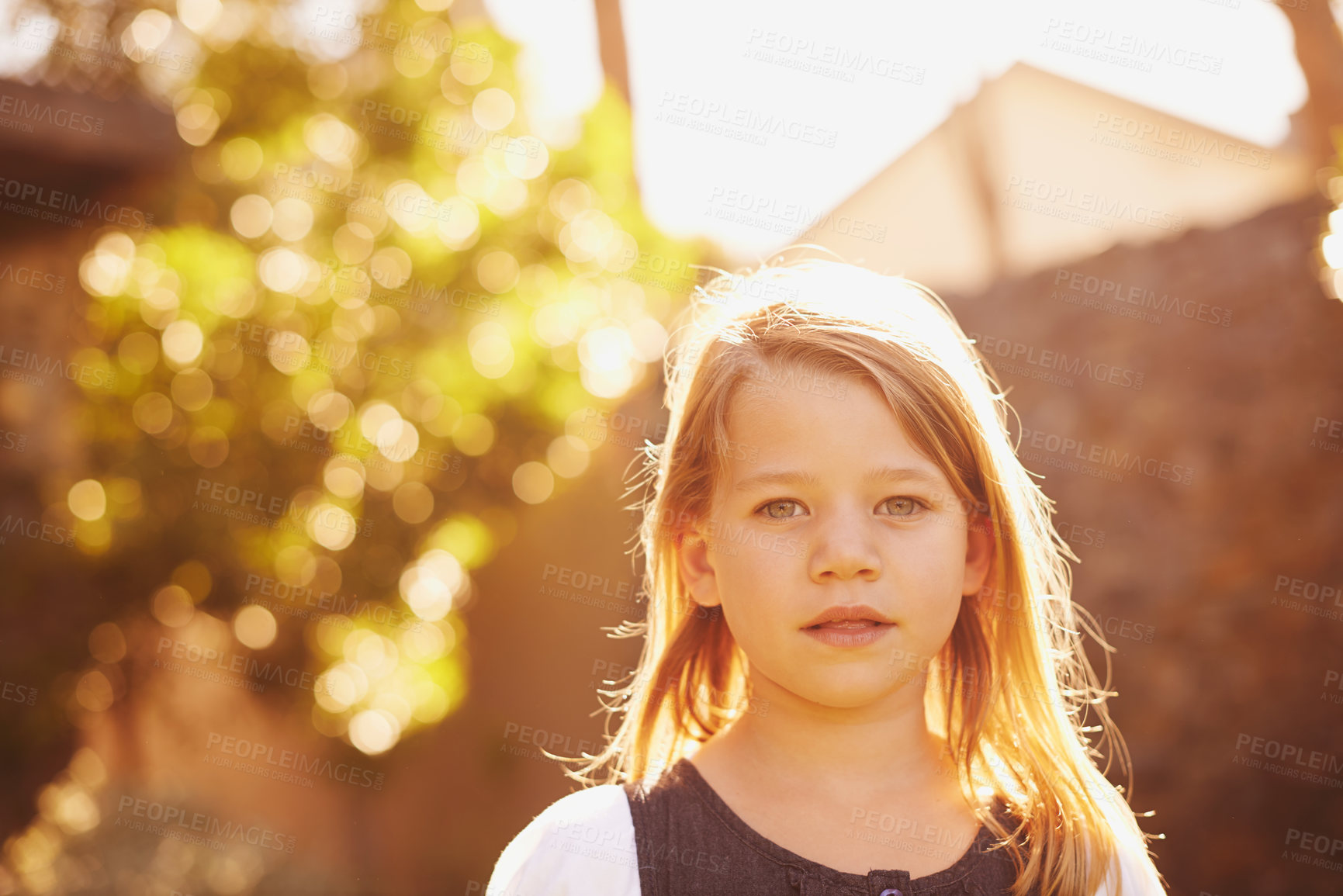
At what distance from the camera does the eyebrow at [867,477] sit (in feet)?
4.58

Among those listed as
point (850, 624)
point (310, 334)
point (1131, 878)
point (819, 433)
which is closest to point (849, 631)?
point (850, 624)

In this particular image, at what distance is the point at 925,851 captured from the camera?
1383mm

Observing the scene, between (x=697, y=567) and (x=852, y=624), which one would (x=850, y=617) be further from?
(x=697, y=567)

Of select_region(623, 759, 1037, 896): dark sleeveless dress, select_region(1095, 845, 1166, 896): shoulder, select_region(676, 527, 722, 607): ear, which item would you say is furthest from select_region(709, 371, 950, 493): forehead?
select_region(1095, 845, 1166, 896): shoulder

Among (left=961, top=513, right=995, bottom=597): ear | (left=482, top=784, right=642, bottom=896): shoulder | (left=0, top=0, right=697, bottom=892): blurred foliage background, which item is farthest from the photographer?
(left=0, top=0, right=697, bottom=892): blurred foliage background

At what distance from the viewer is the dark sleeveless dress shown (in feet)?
4.34

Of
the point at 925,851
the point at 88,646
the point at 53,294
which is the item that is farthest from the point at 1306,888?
the point at 53,294

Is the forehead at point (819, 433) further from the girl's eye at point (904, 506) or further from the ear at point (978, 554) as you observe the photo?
the ear at point (978, 554)

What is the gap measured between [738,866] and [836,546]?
474 mm

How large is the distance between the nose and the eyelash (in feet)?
0.18

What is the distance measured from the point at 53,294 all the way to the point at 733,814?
14.5 ft

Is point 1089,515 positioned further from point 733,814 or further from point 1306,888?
point 733,814

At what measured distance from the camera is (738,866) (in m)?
1.35

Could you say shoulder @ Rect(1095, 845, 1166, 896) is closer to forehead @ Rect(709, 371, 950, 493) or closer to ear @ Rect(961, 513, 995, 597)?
ear @ Rect(961, 513, 995, 597)
